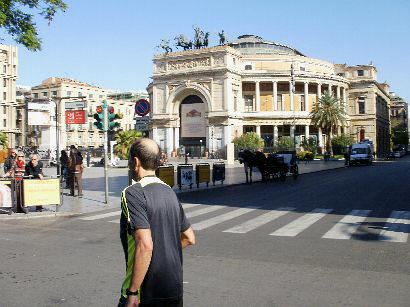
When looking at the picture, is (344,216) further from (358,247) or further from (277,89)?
(277,89)

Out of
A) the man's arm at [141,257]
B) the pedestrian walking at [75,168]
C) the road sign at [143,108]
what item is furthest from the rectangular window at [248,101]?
the man's arm at [141,257]

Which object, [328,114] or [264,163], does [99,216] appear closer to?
[264,163]

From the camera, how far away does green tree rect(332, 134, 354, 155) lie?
7325 cm

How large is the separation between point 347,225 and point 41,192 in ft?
27.8

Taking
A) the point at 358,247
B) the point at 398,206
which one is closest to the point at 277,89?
the point at 398,206

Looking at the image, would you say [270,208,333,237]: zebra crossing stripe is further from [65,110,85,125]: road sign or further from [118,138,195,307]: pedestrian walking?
[65,110,85,125]: road sign

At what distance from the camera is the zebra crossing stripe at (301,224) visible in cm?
966

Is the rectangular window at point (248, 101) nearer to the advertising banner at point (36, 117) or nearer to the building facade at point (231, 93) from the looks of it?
the building facade at point (231, 93)

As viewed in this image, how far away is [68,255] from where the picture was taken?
784 centimetres

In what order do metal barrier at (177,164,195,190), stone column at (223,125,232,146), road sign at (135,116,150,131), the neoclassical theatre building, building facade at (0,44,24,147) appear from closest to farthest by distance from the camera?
1. road sign at (135,116,150,131)
2. metal barrier at (177,164,195,190)
3. stone column at (223,125,232,146)
4. the neoclassical theatre building
5. building facade at (0,44,24,147)

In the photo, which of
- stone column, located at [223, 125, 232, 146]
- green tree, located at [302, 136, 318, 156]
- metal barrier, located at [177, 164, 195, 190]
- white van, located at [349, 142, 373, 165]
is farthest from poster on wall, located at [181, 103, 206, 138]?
metal barrier, located at [177, 164, 195, 190]

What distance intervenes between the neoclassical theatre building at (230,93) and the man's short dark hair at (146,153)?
2625 inches

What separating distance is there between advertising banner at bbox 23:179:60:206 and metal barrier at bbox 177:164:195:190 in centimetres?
761

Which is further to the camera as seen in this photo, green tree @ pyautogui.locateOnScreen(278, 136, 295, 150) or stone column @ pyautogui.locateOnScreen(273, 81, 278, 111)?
stone column @ pyautogui.locateOnScreen(273, 81, 278, 111)
